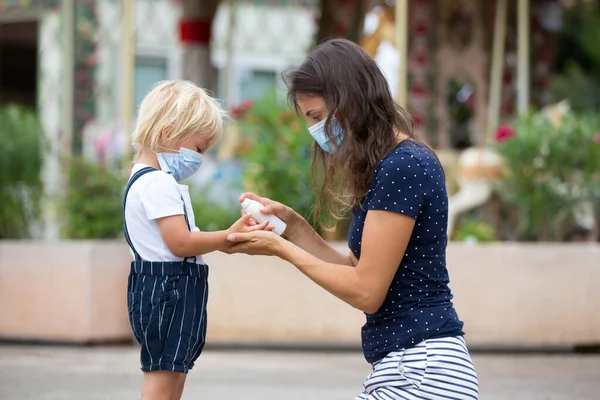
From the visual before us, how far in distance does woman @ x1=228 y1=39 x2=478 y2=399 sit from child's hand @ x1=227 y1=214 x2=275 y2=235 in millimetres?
120

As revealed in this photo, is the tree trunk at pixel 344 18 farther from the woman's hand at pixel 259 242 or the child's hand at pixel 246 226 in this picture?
the woman's hand at pixel 259 242

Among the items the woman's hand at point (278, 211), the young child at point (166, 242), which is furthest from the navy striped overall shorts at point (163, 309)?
the woman's hand at point (278, 211)

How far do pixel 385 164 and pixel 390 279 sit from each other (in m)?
0.30

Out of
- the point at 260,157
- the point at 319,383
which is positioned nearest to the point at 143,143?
the point at 319,383

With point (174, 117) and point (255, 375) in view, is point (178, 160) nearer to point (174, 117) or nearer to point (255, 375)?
point (174, 117)

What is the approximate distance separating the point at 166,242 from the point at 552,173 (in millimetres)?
5472

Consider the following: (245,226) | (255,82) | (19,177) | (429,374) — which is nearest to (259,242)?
(245,226)

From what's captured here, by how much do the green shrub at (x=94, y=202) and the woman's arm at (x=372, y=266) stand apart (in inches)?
228

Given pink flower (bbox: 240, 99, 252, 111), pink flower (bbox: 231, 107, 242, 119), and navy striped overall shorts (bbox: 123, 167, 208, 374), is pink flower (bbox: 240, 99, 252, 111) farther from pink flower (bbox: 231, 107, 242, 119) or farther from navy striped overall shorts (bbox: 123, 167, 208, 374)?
navy striped overall shorts (bbox: 123, 167, 208, 374)

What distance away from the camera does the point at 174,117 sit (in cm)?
356

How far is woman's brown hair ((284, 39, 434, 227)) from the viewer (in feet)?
10.1

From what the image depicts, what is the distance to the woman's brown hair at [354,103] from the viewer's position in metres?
3.07

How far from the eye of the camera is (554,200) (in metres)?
8.39

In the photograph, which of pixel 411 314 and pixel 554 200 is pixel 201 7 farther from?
pixel 411 314
